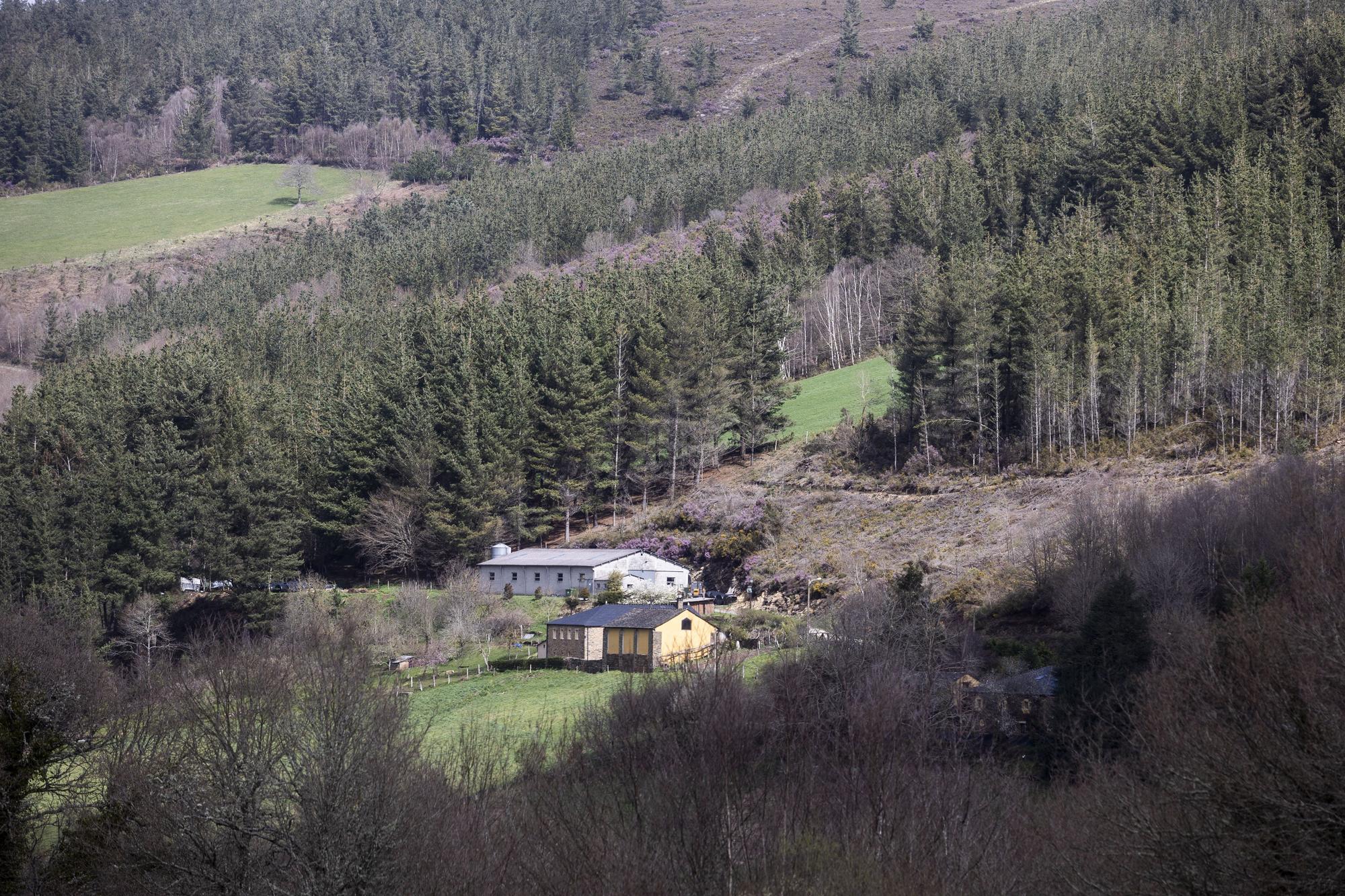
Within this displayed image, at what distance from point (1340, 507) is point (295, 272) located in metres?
110

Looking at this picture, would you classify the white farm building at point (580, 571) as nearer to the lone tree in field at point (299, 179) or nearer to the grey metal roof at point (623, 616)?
the grey metal roof at point (623, 616)

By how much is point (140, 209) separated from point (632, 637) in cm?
13995

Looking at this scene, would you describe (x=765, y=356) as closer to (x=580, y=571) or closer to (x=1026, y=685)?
(x=580, y=571)

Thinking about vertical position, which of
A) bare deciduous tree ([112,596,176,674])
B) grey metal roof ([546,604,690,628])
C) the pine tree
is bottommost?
bare deciduous tree ([112,596,176,674])

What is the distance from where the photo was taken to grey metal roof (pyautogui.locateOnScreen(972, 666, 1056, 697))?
3444 cm

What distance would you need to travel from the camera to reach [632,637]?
44.7 m

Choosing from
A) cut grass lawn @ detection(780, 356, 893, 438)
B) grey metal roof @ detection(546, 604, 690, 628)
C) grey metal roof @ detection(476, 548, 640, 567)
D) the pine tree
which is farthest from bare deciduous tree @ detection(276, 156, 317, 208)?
grey metal roof @ detection(546, 604, 690, 628)

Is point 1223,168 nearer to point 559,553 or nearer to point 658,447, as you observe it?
point 658,447

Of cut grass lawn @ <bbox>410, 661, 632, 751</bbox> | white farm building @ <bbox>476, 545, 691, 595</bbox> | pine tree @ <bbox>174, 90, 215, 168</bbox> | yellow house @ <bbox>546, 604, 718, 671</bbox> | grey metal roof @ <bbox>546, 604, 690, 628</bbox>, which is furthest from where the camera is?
pine tree @ <bbox>174, 90, 215, 168</bbox>

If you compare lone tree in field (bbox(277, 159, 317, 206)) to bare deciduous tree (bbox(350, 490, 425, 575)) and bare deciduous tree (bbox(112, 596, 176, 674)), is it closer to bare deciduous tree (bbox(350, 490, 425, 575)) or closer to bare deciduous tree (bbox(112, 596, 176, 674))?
bare deciduous tree (bbox(350, 490, 425, 575))

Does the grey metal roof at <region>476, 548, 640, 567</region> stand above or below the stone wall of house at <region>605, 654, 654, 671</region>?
below

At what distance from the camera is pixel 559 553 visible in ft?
204

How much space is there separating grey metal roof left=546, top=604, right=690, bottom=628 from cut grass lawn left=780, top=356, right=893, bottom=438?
2408 centimetres

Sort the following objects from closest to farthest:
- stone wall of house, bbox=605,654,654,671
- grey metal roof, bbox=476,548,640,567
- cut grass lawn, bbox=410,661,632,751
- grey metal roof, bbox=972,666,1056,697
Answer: grey metal roof, bbox=972,666,1056,697 < cut grass lawn, bbox=410,661,632,751 < stone wall of house, bbox=605,654,654,671 < grey metal roof, bbox=476,548,640,567
